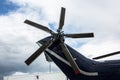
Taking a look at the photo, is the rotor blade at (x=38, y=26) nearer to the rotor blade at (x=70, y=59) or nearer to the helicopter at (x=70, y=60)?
the helicopter at (x=70, y=60)

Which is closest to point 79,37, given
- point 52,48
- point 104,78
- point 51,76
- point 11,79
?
point 52,48

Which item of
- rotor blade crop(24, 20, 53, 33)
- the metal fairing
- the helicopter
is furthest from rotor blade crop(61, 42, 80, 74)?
rotor blade crop(24, 20, 53, 33)

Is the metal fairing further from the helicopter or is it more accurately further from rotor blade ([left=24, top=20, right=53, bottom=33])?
rotor blade ([left=24, top=20, right=53, bottom=33])

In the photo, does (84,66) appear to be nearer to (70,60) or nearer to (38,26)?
(70,60)

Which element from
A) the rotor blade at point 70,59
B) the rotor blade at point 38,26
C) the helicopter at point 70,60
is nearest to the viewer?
the rotor blade at point 70,59

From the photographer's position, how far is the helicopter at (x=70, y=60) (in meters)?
19.6

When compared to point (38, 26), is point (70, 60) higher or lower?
lower

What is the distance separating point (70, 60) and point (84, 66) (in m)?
1.46

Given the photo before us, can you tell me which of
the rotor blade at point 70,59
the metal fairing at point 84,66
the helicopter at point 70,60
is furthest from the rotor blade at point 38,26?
the rotor blade at point 70,59

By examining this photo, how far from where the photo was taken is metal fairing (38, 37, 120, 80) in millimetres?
19672

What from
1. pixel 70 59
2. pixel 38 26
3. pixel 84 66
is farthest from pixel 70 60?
pixel 38 26

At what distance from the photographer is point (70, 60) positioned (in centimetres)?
1941

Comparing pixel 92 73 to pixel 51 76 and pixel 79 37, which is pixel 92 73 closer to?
pixel 79 37

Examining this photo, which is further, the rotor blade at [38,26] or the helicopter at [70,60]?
the rotor blade at [38,26]
